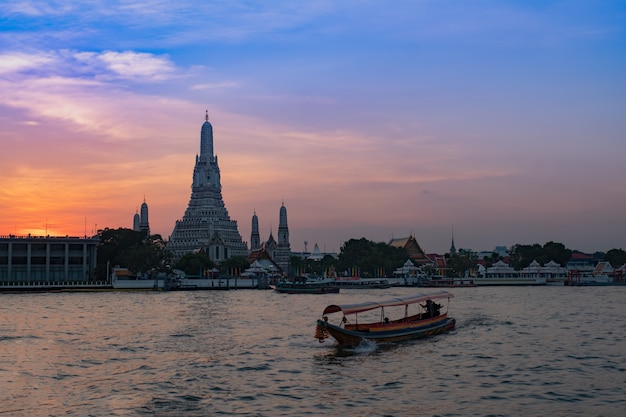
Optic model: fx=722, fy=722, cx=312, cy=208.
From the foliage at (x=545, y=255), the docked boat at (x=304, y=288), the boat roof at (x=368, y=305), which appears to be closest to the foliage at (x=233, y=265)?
the docked boat at (x=304, y=288)

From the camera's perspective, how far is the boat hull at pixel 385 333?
41031 mm

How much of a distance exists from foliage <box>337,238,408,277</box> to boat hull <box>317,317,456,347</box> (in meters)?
123

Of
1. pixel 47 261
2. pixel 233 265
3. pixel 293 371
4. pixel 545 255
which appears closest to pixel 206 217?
pixel 233 265

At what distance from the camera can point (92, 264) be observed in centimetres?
13025

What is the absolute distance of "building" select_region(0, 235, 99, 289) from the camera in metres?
123

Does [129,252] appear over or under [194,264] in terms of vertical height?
over

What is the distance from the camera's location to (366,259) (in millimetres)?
173875

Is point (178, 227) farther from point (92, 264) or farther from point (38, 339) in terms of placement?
point (38, 339)

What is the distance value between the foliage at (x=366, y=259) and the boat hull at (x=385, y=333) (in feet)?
402

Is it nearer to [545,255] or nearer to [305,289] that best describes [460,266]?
[545,255]

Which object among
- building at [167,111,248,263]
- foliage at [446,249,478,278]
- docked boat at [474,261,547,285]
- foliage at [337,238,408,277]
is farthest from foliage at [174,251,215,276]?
foliage at [446,249,478,278]

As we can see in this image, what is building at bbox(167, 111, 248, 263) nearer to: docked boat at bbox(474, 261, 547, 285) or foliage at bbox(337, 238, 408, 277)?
foliage at bbox(337, 238, 408, 277)

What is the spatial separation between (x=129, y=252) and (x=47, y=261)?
13.9 meters

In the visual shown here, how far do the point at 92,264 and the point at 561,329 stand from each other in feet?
315
